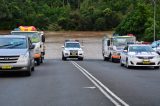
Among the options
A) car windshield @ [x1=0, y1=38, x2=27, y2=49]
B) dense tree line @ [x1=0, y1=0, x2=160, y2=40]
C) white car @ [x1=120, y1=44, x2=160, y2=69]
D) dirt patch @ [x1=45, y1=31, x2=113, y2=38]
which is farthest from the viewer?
dense tree line @ [x1=0, y1=0, x2=160, y2=40]

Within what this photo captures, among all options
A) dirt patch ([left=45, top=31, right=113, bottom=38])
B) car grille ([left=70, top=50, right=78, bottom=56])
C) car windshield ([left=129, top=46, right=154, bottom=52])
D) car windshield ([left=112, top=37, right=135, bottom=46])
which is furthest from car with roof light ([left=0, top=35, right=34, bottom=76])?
dirt patch ([left=45, top=31, right=113, bottom=38])

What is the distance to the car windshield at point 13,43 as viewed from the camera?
22.8 m

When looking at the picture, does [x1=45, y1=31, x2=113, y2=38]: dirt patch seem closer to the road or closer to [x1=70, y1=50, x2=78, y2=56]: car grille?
[x1=70, y1=50, x2=78, y2=56]: car grille

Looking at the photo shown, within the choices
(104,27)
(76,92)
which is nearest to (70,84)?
(76,92)

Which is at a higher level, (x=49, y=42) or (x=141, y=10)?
(x=141, y=10)

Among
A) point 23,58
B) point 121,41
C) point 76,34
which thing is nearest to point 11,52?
point 23,58

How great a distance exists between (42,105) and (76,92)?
3.08 m

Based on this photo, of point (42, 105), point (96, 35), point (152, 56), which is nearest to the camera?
point (42, 105)

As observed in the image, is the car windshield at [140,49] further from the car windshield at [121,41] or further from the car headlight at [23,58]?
the car headlight at [23,58]

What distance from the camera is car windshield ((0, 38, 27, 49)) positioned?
22.8 meters

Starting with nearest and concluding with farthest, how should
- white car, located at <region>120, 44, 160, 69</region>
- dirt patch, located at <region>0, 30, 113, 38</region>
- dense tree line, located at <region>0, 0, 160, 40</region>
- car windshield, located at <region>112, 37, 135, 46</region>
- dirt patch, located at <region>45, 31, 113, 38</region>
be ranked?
Answer: white car, located at <region>120, 44, 160, 69</region> → car windshield, located at <region>112, 37, 135, 46</region> → dirt patch, located at <region>0, 30, 113, 38</region> → dirt patch, located at <region>45, 31, 113, 38</region> → dense tree line, located at <region>0, 0, 160, 40</region>

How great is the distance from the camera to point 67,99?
14.1m

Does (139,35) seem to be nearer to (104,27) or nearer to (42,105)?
(104,27)

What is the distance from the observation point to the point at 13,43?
914 inches
